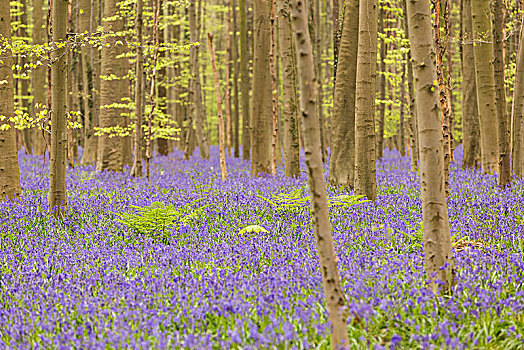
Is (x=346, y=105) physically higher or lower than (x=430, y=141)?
higher

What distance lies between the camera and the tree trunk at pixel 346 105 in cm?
1060

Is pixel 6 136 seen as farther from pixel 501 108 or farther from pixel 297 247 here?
pixel 501 108

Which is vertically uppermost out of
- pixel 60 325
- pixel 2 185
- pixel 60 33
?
pixel 60 33

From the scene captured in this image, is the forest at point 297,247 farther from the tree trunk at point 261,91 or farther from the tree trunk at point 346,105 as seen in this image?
the tree trunk at point 261,91

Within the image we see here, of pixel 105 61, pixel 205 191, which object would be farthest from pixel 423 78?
pixel 105 61

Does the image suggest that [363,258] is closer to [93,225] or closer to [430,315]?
[430,315]

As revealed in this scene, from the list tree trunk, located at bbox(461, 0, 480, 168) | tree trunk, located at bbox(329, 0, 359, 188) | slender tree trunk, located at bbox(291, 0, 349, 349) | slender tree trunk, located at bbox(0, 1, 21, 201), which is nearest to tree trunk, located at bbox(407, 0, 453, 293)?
slender tree trunk, located at bbox(291, 0, 349, 349)

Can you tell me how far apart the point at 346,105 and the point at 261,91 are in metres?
4.57

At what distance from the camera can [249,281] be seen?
4.53 meters

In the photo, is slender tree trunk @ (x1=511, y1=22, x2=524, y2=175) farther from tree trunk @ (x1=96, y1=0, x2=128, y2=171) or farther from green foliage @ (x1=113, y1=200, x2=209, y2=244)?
tree trunk @ (x1=96, y1=0, x2=128, y2=171)

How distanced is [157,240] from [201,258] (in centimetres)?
133

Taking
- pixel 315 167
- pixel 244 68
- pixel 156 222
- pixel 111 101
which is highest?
pixel 244 68

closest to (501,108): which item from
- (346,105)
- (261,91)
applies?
(346,105)

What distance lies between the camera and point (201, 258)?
5.46 meters
